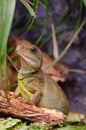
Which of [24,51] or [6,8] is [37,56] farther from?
[6,8]

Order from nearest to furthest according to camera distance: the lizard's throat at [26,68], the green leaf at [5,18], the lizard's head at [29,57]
Answer: the green leaf at [5,18]
the lizard's head at [29,57]
the lizard's throat at [26,68]

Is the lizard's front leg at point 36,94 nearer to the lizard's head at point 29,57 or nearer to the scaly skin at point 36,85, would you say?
the scaly skin at point 36,85

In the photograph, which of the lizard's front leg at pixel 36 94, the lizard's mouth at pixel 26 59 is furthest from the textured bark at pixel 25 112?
the lizard's mouth at pixel 26 59

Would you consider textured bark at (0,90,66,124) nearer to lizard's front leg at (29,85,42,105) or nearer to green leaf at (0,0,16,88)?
lizard's front leg at (29,85,42,105)

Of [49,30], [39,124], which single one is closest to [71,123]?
[39,124]

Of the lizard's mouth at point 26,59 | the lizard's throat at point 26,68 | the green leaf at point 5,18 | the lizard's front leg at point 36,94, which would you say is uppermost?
the green leaf at point 5,18

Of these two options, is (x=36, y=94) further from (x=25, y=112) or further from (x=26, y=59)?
(x=25, y=112)

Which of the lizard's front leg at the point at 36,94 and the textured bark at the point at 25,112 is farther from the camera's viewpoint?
the lizard's front leg at the point at 36,94
